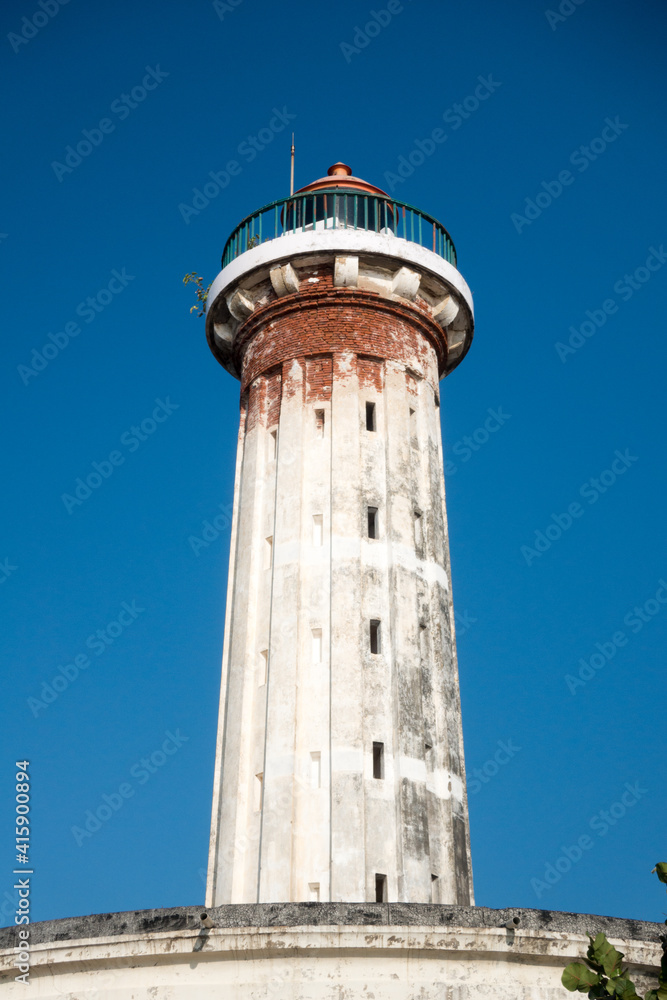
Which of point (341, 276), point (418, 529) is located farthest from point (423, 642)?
point (341, 276)

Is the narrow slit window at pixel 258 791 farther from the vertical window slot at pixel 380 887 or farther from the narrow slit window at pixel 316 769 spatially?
the vertical window slot at pixel 380 887

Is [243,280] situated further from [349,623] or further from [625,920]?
[625,920]

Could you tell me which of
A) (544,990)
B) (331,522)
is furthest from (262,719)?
(544,990)

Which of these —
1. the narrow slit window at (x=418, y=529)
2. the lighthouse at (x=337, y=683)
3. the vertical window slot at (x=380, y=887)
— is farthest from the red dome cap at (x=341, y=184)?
the vertical window slot at (x=380, y=887)

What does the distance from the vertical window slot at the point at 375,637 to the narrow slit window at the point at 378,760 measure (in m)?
1.87

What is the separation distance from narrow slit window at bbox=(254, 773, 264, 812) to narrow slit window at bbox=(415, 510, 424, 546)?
18.8 feet

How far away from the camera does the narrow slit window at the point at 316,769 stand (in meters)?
22.1

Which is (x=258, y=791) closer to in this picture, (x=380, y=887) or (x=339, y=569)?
(x=380, y=887)

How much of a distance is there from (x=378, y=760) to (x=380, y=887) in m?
2.29

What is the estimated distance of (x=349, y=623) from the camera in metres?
23.4

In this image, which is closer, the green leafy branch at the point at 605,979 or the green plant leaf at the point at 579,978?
the green leafy branch at the point at 605,979

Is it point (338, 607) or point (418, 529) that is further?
point (418, 529)

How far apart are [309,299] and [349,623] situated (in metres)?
7.79

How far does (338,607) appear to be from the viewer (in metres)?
23.5
